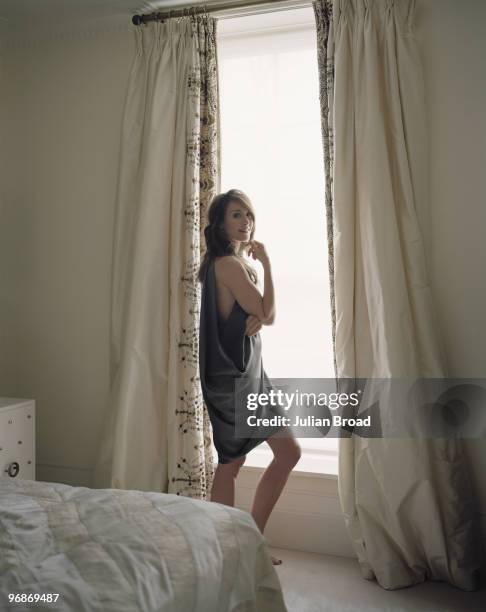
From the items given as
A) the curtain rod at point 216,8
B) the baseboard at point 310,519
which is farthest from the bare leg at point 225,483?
the curtain rod at point 216,8

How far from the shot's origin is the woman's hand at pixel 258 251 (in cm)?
241

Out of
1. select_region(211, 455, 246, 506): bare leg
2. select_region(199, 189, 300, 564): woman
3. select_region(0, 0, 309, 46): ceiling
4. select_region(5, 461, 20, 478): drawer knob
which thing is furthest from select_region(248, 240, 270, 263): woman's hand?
select_region(5, 461, 20, 478): drawer knob

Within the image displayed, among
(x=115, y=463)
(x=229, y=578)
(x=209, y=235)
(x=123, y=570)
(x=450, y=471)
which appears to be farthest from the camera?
(x=115, y=463)

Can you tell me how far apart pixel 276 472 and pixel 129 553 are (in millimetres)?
1284

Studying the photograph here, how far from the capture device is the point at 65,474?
3.05 metres

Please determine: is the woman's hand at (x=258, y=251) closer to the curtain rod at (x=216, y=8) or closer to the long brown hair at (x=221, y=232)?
the long brown hair at (x=221, y=232)

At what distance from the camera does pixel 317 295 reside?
2.89m

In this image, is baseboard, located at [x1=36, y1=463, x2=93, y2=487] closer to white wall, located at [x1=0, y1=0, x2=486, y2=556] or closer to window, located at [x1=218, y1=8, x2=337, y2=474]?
white wall, located at [x1=0, y1=0, x2=486, y2=556]

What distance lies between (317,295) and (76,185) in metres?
1.48

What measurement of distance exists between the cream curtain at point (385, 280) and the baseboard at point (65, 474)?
1433 mm

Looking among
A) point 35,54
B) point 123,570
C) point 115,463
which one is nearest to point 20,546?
point 123,570

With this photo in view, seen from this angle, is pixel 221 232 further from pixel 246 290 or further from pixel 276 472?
pixel 276 472

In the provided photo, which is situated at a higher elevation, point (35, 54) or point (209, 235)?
point (35, 54)

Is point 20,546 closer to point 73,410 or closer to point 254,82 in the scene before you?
point 73,410
